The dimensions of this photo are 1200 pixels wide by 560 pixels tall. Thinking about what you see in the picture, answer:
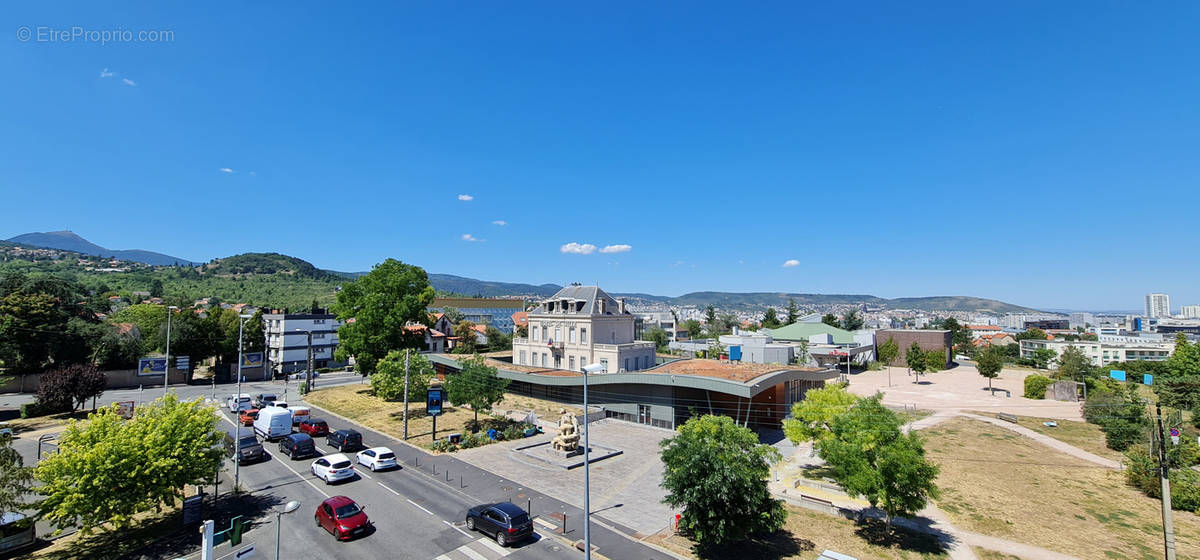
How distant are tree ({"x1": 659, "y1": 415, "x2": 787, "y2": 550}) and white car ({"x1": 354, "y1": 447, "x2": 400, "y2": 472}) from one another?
21.3m

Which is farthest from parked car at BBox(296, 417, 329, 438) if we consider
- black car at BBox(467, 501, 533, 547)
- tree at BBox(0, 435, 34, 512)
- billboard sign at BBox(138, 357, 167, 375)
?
billboard sign at BBox(138, 357, 167, 375)

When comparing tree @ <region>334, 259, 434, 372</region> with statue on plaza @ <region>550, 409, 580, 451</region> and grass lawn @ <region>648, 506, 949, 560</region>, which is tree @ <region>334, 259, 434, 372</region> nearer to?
statue on plaza @ <region>550, 409, 580, 451</region>

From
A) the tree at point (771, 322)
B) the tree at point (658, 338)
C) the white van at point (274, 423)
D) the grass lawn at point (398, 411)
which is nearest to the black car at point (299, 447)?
the white van at point (274, 423)

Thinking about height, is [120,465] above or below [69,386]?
above

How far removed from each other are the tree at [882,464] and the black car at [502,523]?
15.5m

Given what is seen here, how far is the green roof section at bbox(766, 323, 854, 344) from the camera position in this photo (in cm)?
11094

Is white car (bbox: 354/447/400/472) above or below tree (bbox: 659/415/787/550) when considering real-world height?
below

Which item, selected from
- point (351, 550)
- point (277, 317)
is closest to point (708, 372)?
point (351, 550)

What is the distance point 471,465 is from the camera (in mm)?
35125

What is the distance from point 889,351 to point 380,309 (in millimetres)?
98572

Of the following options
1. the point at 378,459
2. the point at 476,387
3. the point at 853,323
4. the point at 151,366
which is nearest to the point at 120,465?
the point at 378,459

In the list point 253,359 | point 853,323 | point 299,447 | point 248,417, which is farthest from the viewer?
point 853,323

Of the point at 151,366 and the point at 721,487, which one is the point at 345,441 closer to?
the point at 721,487

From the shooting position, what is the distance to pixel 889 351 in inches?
4016
